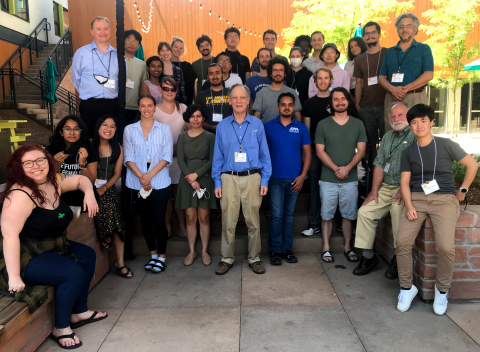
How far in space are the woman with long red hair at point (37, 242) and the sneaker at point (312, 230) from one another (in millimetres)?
2573

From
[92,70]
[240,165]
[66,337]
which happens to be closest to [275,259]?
[240,165]

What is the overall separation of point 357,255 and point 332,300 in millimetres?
1147

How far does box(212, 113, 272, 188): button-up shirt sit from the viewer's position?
3.95m

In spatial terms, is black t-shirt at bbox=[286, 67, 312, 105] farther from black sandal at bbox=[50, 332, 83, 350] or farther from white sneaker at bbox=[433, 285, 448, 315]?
black sandal at bbox=[50, 332, 83, 350]

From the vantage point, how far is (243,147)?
3951 millimetres

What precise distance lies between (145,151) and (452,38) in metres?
14.0

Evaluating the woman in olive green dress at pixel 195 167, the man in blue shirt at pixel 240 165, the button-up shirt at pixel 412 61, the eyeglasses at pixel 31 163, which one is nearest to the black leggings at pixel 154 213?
the woman in olive green dress at pixel 195 167

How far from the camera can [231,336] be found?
9.27 feet

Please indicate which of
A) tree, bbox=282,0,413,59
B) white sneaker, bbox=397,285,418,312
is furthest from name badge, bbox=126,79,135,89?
tree, bbox=282,0,413,59

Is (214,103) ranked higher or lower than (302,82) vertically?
lower

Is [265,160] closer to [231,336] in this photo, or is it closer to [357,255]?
[357,255]

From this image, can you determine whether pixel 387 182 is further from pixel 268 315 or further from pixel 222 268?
pixel 222 268

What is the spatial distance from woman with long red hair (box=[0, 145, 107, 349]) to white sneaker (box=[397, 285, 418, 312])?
8.14 ft

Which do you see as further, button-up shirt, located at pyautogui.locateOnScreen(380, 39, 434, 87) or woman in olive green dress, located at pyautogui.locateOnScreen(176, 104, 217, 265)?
button-up shirt, located at pyautogui.locateOnScreen(380, 39, 434, 87)
